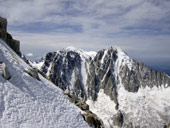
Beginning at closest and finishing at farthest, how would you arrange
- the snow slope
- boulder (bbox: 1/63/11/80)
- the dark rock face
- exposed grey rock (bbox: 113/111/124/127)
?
the snow slope < boulder (bbox: 1/63/11/80) < the dark rock face < exposed grey rock (bbox: 113/111/124/127)

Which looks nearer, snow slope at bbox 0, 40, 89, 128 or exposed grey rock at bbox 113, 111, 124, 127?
snow slope at bbox 0, 40, 89, 128

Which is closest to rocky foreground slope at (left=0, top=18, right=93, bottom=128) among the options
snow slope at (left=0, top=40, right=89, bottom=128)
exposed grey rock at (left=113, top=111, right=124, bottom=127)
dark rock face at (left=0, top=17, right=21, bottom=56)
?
snow slope at (left=0, top=40, right=89, bottom=128)

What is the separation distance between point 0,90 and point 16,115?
13.7 ft

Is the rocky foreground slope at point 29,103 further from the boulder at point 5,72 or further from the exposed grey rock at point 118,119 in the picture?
the exposed grey rock at point 118,119

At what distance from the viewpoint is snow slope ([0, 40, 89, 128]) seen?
2117 centimetres

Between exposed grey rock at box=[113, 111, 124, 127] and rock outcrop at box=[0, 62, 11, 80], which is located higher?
rock outcrop at box=[0, 62, 11, 80]

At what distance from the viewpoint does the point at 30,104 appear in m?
23.8

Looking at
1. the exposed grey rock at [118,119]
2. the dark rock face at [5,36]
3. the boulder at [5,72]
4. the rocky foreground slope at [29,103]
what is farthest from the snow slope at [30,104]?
the exposed grey rock at [118,119]

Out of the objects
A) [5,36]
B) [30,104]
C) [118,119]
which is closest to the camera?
[30,104]

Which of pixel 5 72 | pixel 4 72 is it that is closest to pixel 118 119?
pixel 5 72

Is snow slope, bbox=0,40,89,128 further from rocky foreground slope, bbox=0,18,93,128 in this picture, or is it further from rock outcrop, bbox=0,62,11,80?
rock outcrop, bbox=0,62,11,80

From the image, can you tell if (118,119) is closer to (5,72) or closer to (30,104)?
(30,104)

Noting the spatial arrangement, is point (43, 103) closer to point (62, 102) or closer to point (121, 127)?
point (62, 102)

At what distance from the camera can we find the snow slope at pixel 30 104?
2117 cm
